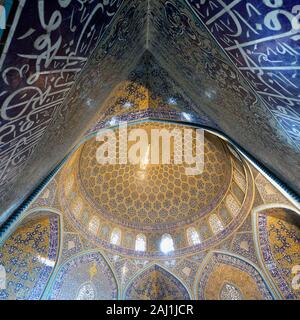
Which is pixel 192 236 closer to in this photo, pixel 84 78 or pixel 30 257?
pixel 30 257

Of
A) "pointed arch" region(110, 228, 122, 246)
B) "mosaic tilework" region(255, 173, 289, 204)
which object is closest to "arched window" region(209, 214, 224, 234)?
"mosaic tilework" region(255, 173, 289, 204)

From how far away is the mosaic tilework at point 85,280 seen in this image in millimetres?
8422

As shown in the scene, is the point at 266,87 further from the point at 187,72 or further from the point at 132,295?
the point at 132,295

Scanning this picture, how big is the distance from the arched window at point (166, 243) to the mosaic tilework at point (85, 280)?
7.87ft

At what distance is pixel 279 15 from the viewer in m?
2.32

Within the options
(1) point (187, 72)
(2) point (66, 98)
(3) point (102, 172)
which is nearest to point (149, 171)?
(3) point (102, 172)

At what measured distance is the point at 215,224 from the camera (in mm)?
10180

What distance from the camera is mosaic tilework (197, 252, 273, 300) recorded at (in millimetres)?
8398

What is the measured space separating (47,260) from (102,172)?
13.2 feet

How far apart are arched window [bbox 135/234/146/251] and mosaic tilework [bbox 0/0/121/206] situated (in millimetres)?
8013

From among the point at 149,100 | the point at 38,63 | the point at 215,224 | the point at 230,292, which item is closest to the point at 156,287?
the point at 230,292

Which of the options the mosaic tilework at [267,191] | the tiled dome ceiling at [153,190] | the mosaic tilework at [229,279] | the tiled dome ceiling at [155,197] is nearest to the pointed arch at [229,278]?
the mosaic tilework at [229,279]

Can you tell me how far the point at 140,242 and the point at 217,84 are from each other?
843 cm

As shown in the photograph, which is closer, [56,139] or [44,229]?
[56,139]
